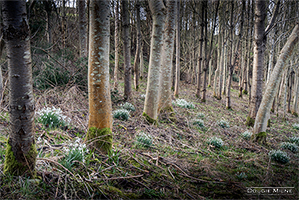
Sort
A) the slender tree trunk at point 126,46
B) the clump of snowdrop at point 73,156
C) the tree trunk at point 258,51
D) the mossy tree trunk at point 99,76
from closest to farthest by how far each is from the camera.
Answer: the clump of snowdrop at point 73,156 < the mossy tree trunk at point 99,76 < the tree trunk at point 258,51 < the slender tree trunk at point 126,46

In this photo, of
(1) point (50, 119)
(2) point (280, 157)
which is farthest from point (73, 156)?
(2) point (280, 157)

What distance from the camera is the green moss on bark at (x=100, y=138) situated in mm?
3078

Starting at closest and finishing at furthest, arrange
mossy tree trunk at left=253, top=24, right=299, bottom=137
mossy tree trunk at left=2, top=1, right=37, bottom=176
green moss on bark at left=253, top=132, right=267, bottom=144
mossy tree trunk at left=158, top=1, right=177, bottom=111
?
1. mossy tree trunk at left=2, top=1, right=37, bottom=176
2. mossy tree trunk at left=253, top=24, right=299, bottom=137
3. green moss on bark at left=253, top=132, right=267, bottom=144
4. mossy tree trunk at left=158, top=1, right=177, bottom=111

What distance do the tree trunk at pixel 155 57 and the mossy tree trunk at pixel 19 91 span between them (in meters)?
3.77

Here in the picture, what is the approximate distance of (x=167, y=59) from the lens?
668 cm

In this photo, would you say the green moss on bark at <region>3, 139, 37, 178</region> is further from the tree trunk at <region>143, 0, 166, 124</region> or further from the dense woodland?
the tree trunk at <region>143, 0, 166, 124</region>

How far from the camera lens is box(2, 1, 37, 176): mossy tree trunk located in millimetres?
1799

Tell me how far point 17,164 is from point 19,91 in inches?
35.5

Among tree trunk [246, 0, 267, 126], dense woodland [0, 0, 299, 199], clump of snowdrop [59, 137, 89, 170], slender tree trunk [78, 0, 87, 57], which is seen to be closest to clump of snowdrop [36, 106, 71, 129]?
dense woodland [0, 0, 299, 199]

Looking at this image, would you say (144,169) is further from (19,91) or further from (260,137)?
(260,137)

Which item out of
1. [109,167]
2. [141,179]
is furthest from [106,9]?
[141,179]

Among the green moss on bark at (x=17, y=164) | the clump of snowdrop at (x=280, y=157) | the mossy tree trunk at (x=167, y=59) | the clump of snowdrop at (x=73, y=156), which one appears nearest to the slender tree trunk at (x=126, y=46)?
the mossy tree trunk at (x=167, y=59)

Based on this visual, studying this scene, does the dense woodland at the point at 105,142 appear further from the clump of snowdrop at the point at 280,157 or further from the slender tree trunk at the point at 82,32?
the slender tree trunk at the point at 82,32

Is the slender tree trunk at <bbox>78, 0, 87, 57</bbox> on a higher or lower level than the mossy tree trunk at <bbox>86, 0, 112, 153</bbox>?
higher
